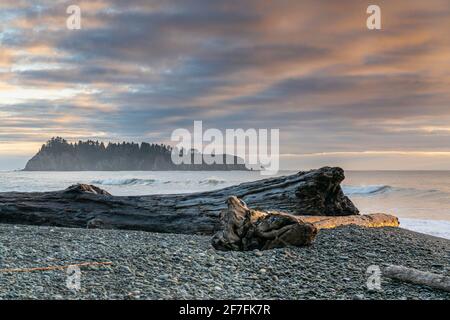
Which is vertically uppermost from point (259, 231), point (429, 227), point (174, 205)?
point (174, 205)

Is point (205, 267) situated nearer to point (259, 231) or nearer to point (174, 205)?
point (259, 231)

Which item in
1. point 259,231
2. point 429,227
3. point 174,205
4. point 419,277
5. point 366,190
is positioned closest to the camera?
point 419,277

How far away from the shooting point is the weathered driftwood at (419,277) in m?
5.90

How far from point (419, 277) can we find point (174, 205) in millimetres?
7137

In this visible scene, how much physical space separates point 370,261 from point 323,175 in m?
3.86

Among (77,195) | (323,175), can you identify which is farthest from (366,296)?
Result: (77,195)

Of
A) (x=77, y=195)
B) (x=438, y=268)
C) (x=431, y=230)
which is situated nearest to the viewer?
(x=438, y=268)

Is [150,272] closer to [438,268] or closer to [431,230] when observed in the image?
[438,268]

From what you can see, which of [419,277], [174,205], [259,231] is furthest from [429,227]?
[419,277]

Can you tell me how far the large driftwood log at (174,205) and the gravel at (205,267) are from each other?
1.82 m

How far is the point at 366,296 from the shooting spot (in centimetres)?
572

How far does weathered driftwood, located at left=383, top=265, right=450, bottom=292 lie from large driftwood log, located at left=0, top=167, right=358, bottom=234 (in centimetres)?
481

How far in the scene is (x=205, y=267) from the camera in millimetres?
6676
